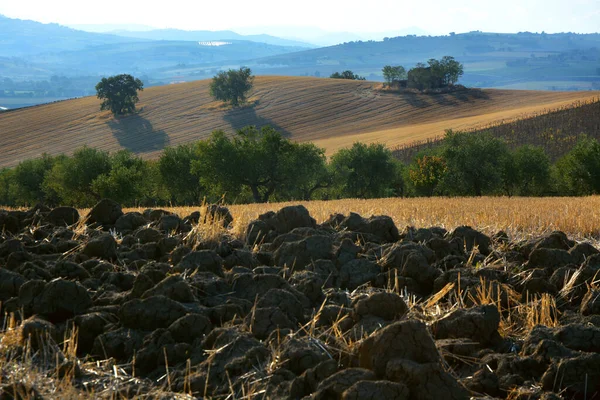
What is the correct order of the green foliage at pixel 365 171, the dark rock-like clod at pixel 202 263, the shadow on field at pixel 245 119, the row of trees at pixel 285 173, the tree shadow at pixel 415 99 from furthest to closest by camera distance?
1. the tree shadow at pixel 415 99
2. the shadow on field at pixel 245 119
3. the green foliage at pixel 365 171
4. the row of trees at pixel 285 173
5. the dark rock-like clod at pixel 202 263

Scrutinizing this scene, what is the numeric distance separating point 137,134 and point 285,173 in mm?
59305

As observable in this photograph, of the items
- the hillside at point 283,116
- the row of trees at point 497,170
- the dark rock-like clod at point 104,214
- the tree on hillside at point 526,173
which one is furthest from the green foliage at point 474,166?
the dark rock-like clod at point 104,214

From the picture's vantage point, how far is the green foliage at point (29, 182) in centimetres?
6316

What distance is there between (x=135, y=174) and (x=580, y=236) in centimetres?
4093

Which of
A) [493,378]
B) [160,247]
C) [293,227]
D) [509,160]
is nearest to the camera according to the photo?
[493,378]

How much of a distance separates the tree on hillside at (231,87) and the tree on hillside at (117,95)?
546 inches

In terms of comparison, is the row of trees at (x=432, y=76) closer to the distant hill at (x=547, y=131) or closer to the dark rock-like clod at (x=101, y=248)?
the distant hill at (x=547, y=131)

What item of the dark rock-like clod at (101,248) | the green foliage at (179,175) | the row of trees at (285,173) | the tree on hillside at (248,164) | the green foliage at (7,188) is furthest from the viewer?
the green foliage at (7,188)

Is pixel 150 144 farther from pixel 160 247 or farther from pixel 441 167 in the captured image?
pixel 160 247

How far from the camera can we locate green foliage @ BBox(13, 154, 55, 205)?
63.2 m

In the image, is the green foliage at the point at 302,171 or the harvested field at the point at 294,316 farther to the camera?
the green foliage at the point at 302,171

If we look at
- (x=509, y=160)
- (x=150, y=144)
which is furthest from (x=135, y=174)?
(x=150, y=144)

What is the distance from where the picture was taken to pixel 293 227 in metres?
11.5

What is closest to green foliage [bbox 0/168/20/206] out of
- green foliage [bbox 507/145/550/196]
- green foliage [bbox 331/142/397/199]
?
green foliage [bbox 331/142/397/199]
